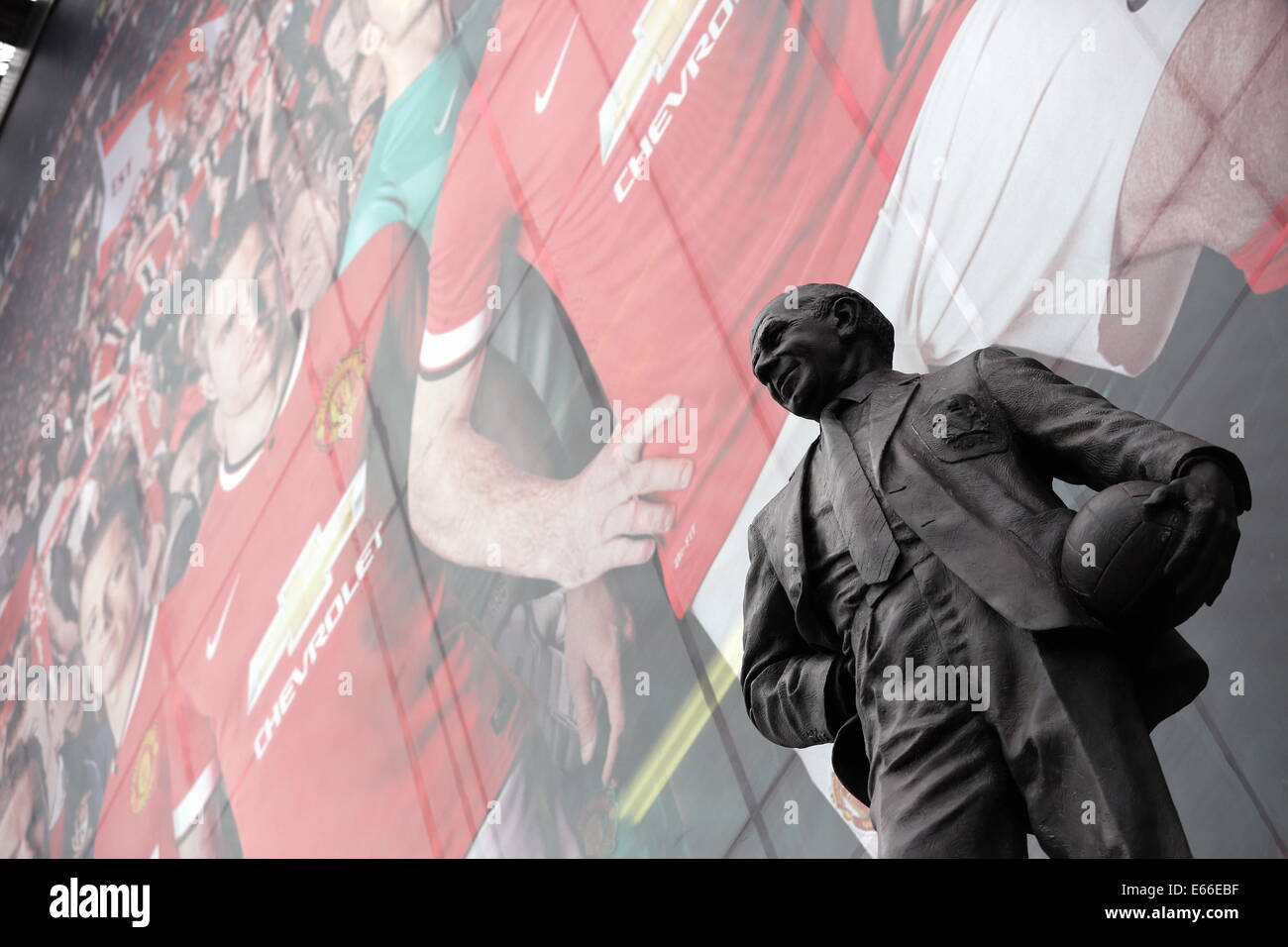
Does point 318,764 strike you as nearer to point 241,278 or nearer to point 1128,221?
point 241,278

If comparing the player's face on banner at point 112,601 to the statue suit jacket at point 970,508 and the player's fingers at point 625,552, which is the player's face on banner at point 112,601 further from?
the statue suit jacket at point 970,508

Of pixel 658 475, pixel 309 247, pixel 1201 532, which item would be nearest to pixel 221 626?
pixel 309 247

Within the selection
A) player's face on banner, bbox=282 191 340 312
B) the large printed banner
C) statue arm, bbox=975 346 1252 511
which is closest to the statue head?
statue arm, bbox=975 346 1252 511

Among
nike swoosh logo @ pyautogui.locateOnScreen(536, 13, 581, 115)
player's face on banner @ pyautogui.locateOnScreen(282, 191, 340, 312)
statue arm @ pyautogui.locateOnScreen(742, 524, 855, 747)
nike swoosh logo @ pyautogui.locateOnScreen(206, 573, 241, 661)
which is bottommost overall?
nike swoosh logo @ pyautogui.locateOnScreen(206, 573, 241, 661)

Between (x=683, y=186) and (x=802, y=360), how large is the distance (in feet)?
16.2

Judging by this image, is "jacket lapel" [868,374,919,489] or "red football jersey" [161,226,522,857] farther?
"red football jersey" [161,226,522,857]

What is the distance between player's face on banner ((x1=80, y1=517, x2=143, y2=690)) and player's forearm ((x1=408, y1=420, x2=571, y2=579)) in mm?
3898

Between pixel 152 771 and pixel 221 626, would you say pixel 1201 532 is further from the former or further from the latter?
pixel 152 771

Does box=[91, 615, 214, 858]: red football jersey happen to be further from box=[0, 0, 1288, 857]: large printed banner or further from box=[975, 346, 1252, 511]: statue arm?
box=[975, 346, 1252, 511]: statue arm

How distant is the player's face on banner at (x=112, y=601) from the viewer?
11609 mm

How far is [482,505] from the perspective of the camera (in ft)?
27.8

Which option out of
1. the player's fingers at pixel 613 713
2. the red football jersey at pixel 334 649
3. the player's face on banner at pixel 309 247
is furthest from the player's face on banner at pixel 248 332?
the player's fingers at pixel 613 713

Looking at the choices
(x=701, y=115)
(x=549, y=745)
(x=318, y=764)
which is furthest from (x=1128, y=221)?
(x=318, y=764)

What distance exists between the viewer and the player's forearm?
8.02 m
